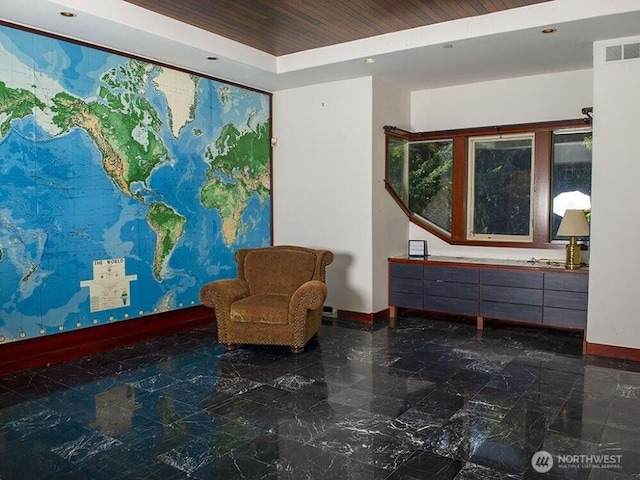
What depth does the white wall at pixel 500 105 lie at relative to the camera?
17.9 ft

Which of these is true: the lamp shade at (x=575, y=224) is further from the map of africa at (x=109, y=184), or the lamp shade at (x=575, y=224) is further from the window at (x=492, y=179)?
the map of africa at (x=109, y=184)

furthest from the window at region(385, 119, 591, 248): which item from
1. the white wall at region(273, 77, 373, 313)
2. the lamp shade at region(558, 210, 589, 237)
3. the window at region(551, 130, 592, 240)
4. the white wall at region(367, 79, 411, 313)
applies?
the lamp shade at region(558, 210, 589, 237)

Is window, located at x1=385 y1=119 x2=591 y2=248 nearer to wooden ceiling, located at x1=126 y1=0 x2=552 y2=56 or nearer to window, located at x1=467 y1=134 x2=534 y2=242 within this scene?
window, located at x1=467 y1=134 x2=534 y2=242

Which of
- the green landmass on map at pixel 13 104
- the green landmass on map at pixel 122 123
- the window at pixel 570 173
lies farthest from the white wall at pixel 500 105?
the green landmass on map at pixel 13 104

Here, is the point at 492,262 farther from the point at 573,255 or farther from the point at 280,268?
the point at 280,268

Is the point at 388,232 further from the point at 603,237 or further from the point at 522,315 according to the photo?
the point at 603,237

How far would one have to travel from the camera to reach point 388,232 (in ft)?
19.8

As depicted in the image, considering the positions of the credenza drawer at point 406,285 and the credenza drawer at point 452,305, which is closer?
the credenza drawer at point 452,305

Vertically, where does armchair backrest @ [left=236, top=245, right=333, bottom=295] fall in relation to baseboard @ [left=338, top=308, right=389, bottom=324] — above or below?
above

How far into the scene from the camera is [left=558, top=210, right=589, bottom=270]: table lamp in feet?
15.8

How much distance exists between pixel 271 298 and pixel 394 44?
2.56 meters

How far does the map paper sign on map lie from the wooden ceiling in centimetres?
221

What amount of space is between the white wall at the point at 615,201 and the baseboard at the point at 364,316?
220 cm

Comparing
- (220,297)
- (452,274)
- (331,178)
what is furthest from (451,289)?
Result: (220,297)
